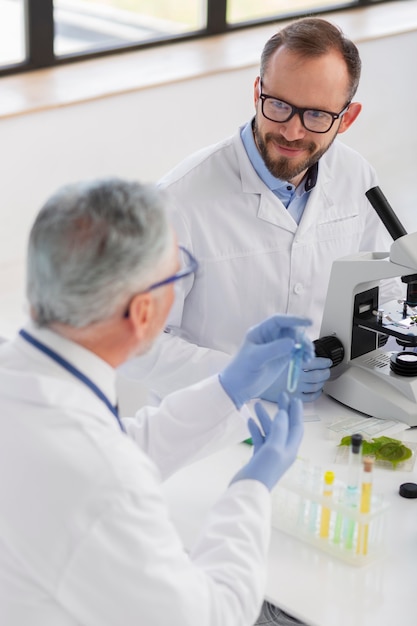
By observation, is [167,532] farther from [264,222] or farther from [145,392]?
[145,392]

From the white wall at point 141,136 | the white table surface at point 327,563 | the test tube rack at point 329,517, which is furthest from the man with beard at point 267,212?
the white wall at point 141,136

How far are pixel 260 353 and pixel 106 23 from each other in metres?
3.45

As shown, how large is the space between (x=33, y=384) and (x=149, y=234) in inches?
10.7

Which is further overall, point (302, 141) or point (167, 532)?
point (302, 141)

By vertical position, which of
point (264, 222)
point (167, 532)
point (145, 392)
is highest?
point (264, 222)

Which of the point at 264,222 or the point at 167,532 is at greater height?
the point at 264,222

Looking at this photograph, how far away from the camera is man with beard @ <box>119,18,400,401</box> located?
2.40 metres

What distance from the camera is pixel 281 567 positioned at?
6.08 ft

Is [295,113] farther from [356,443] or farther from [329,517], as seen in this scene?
[329,517]

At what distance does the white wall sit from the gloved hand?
5.19 ft

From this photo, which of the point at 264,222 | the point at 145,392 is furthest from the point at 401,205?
the point at 264,222

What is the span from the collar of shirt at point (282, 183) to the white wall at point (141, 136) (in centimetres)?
147

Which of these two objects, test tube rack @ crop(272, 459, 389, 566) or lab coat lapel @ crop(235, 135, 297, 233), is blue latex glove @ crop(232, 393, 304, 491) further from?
lab coat lapel @ crop(235, 135, 297, 233)

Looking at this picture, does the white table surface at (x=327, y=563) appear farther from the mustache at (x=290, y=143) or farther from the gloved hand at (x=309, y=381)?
the mustache at (x=290, y=143)
